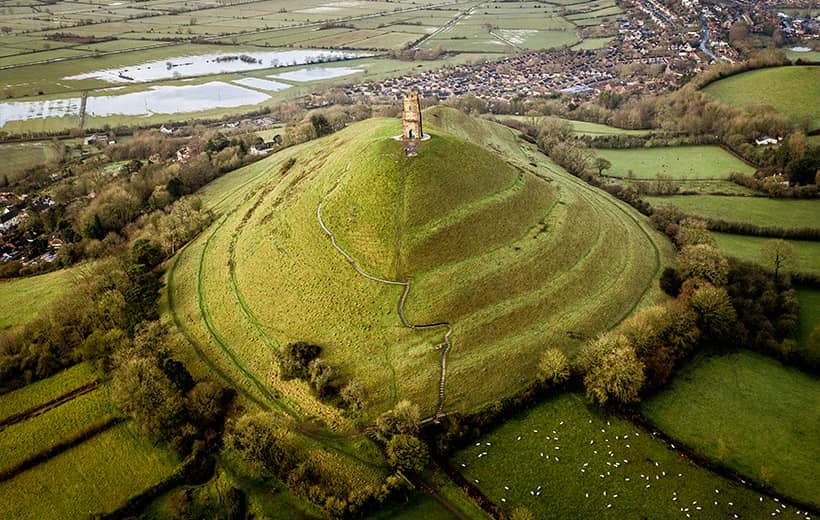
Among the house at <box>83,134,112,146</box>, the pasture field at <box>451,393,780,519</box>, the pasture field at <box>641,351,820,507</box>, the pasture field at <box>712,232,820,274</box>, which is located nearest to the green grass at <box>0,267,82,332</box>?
the pasture field at <box>451,393,780,519</box>

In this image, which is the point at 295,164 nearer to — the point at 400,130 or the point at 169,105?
the point at 400,130

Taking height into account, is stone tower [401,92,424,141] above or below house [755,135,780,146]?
above

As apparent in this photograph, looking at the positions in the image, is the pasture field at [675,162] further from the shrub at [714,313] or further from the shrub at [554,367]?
the shrub at [554,367]

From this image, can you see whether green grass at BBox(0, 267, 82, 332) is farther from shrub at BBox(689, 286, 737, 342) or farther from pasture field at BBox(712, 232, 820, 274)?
pasture field at BBox(712, 232, 820, 274)

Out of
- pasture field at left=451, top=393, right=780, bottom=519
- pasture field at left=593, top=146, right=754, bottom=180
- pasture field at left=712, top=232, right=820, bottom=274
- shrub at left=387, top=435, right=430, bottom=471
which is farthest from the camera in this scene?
pasture field at left=593, top=146, right=754, bottom=180

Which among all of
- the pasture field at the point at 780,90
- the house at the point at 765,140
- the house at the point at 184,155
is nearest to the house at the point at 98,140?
the house at the point at 184,155

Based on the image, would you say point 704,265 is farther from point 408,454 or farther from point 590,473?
point 408,454
